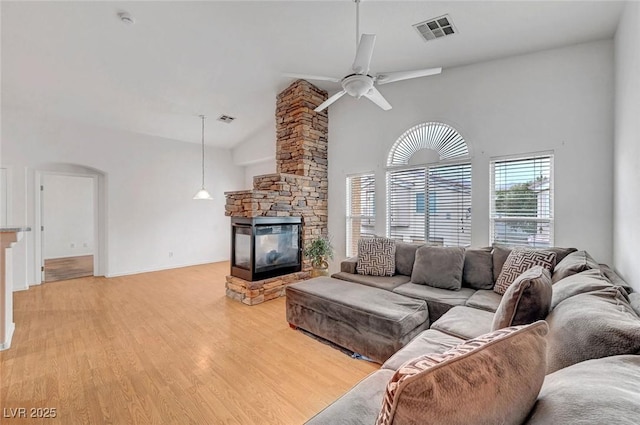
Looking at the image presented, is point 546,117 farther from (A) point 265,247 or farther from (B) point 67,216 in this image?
(B) point 67,216

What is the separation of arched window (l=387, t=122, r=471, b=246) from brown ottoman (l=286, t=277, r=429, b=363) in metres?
1.61


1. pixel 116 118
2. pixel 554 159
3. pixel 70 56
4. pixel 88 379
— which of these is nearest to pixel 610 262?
pixel 554 159

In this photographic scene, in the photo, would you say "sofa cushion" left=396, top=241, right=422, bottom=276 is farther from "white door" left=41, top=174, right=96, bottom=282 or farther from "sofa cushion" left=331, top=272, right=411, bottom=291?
"white door" left=41, top=174, right=96, bottom=282

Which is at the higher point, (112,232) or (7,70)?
(7,70)

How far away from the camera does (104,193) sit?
561 centimetres

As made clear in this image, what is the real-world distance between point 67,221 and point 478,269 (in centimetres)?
1010

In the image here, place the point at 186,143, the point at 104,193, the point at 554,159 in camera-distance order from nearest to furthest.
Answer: the point at 554,159 < the point at 104,193 < the point at 186,143

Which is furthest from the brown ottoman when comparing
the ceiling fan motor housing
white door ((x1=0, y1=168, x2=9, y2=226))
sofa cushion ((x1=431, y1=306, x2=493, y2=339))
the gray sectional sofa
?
white door ((x1=0, y1=168, x2=9, y2=226))

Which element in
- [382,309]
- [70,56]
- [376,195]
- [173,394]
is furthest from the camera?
[376,195]

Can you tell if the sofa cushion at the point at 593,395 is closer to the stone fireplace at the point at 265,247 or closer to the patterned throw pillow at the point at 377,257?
the patterned throw pillow at the point at 377,257

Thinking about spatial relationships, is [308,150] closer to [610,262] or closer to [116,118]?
[116,118]

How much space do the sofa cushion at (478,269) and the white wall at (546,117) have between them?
0.60 meters

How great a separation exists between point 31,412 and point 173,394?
2.94 ft

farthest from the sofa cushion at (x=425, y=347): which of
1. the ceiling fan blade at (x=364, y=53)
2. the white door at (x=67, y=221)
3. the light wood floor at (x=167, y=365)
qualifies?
the white door at (x=67, y=221)
